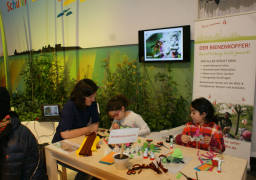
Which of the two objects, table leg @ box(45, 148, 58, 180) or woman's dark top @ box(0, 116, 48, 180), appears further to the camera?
table leg @ box(45, 148, 58, 180)

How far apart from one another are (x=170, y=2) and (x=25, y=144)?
3.35m

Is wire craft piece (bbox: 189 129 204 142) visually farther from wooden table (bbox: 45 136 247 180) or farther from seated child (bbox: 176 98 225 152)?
wooden table (bbox: 45 136 247 180)

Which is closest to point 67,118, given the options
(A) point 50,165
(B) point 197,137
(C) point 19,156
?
(A) point 50,165

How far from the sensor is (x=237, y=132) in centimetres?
301

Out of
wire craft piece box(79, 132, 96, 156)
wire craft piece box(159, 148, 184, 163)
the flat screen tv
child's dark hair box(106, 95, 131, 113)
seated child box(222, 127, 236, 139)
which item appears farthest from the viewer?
the flat screen tv

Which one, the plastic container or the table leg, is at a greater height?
the plastic container

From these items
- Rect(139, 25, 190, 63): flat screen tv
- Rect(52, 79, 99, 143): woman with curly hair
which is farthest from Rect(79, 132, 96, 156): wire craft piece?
Rect(139, 25, 190, 63): flat screen tv

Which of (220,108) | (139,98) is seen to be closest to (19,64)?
(139,98)

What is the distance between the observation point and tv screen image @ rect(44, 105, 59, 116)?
3.80 meters

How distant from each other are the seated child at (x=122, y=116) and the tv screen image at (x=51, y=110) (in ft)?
5.66

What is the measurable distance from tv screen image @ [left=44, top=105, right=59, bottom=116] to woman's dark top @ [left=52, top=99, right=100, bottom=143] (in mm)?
1599

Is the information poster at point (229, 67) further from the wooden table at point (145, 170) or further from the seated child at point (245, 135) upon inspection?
the wooden table at point (145, 170)

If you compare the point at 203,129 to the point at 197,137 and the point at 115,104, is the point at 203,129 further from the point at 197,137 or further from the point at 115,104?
the point at 115,104

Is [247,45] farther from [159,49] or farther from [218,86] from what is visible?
[159,49]
